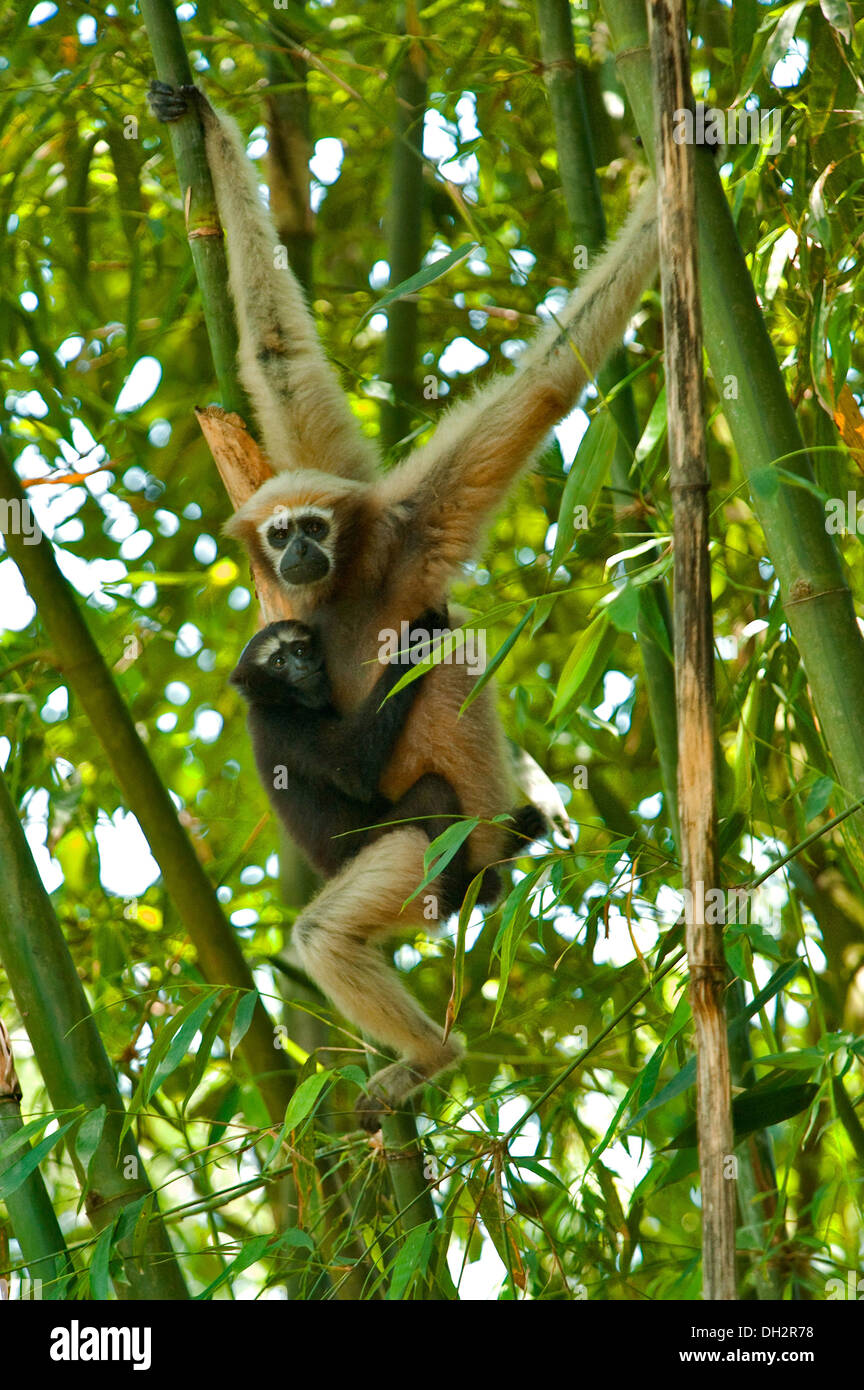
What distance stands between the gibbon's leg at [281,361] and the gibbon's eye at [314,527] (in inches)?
19.6

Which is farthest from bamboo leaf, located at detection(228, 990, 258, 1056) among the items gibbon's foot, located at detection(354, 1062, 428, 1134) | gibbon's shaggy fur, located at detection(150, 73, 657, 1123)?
gibbon's foot, located at detection(354, 1062, 428, 1134)

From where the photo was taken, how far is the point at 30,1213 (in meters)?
2.81

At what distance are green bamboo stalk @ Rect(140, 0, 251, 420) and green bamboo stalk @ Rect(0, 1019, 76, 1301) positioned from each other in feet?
5.69

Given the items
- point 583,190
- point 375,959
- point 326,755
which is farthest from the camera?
point 326,755

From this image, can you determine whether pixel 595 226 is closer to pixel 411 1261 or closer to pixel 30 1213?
pixel 411 1261

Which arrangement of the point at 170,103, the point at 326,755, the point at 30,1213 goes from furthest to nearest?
the point at 326,755, the point at 170,103, the point at 30,1213

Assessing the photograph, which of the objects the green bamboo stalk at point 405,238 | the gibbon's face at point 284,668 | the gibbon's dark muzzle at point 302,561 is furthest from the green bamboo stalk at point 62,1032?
the green bamboo stalk at point 405,238

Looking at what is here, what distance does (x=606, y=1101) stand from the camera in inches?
189

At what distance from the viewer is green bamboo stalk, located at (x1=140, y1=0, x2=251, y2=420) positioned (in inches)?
136

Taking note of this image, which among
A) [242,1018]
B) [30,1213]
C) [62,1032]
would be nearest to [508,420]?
[242,1018]

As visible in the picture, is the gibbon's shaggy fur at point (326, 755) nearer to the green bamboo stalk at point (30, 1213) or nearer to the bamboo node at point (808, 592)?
the green bamboo stalk at point (30, 1213)

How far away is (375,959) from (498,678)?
4.56 ft
